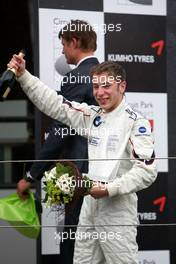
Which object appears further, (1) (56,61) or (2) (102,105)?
(1) (56,61)

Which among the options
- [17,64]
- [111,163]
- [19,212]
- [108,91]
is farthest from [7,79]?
[19,212]

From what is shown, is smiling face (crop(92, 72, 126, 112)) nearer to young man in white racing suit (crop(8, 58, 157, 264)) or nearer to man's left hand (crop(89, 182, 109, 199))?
young man in white racing suit (crop(8, 58, 157, 264))

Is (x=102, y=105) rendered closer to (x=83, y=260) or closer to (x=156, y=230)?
(x=83, y=260)

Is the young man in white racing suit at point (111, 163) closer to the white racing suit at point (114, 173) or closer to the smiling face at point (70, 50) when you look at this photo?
the white racing suit at point (114, 173)

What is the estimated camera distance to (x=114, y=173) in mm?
2424

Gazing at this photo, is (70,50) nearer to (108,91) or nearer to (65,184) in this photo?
(108,91)

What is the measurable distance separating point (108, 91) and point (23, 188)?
0.62 meters

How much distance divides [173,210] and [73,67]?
825 millimetres

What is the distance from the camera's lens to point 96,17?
2896 millimetres

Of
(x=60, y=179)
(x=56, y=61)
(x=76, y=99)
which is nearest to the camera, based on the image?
(x=60, y=179)

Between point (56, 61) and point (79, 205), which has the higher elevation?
point (56, 61)

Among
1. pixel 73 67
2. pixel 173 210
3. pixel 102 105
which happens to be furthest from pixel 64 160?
pixel 173 210

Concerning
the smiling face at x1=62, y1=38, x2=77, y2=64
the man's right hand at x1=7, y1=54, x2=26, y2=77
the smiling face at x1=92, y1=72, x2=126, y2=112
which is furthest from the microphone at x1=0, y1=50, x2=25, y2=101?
the smiling face at x1=62, y1=38, x2=77, y2=64

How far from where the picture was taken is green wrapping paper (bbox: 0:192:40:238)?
269 centimetres
